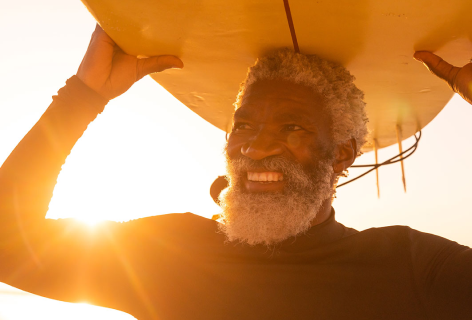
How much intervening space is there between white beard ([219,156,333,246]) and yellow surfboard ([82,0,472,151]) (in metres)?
0.70

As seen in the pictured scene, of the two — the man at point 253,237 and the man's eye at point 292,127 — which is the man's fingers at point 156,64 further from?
the man's eye at point 292,127

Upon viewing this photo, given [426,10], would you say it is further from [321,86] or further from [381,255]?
[381,255]

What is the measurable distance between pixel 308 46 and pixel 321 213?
1087 mm

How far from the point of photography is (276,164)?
2.73m

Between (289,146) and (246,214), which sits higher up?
(289,146)

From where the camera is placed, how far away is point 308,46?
282 cm

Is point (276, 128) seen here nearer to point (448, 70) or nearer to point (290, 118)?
point (290, 118)

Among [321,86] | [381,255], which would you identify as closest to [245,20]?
[321,86]

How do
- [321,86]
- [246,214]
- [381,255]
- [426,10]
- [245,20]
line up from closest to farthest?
[426,10] < [245,20] < [381,255] < [246,214] < [321,86]

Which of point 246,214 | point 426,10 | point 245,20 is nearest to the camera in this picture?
point 426,10

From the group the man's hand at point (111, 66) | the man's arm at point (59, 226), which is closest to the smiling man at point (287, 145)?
the man's hand at point (111, 66)

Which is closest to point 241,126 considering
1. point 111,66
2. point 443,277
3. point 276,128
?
point 276,128

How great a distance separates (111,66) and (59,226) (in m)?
1.05

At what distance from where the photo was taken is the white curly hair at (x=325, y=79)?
292 cm
